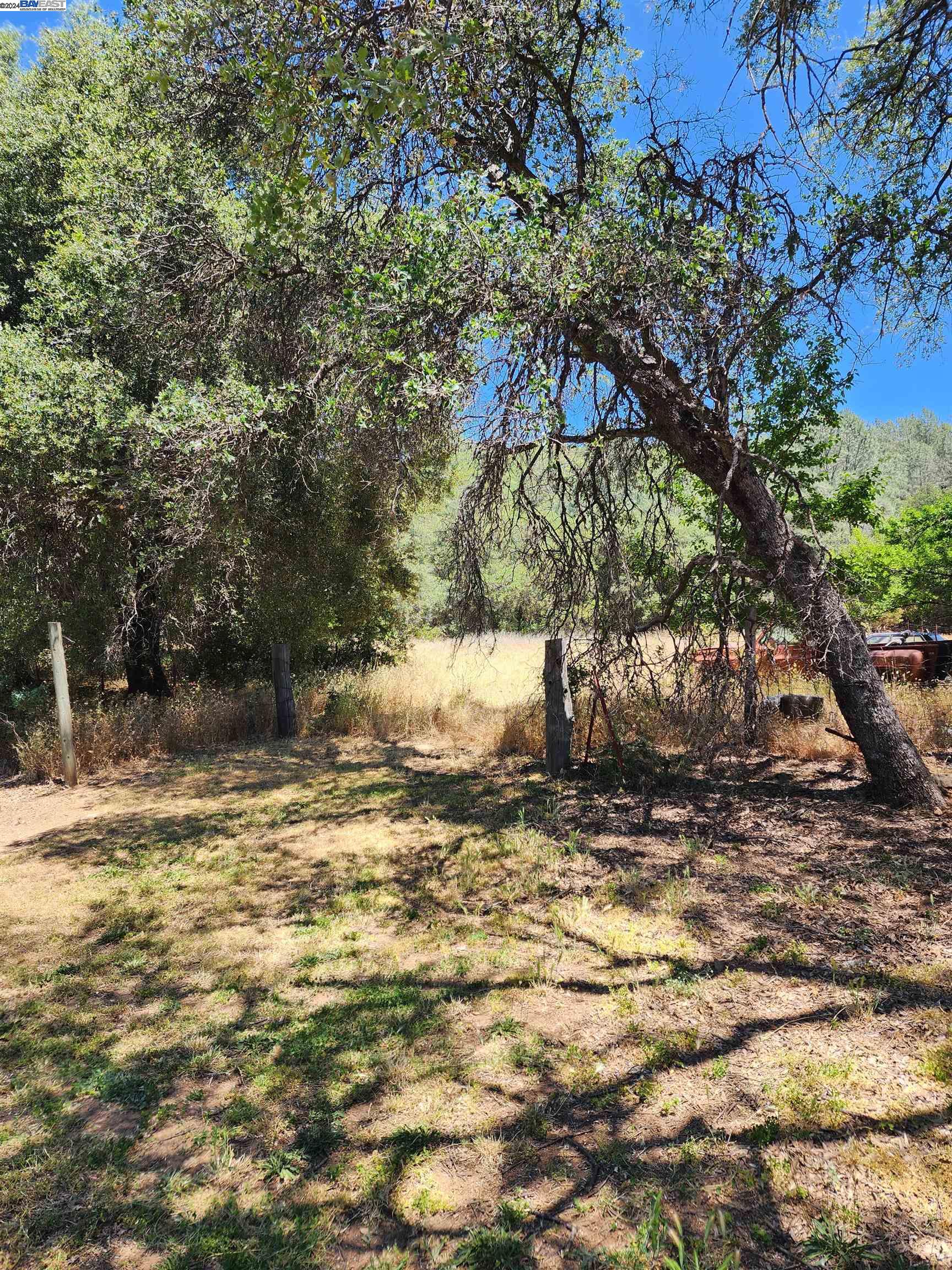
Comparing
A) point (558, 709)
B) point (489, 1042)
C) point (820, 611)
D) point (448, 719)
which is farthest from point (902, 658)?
point (489, 1042)

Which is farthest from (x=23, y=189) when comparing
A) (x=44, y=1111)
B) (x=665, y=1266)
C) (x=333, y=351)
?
(x=665, y=1266)

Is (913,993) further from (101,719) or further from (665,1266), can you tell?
(101,719)

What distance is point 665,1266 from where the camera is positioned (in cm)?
211

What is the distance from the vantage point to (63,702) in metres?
8.70

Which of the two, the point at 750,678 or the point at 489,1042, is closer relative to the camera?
the point at 489,1042

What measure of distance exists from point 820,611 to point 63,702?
8.48 metres

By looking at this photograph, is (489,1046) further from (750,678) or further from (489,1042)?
(750,678)

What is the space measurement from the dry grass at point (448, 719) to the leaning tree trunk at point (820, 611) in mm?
1047

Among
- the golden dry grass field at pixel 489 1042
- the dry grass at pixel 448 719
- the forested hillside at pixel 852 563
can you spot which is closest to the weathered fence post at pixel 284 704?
the dry grass at pixel 448 719

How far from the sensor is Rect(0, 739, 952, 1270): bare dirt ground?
2.35 metres

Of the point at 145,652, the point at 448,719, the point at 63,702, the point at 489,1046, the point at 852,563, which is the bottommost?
the point at 489,1046

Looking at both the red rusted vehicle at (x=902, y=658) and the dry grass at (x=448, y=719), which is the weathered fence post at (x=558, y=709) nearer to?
the dry grass at (x=448, y=719)

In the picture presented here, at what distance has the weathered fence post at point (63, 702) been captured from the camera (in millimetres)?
8617

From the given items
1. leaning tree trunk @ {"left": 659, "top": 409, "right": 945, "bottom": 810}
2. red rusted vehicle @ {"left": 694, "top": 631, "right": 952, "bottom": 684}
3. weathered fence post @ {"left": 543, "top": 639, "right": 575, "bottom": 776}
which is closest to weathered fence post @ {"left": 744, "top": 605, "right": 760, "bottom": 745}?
leaning tree trunk @ {"left": 659, "top": 409, "right": 945, "bottom": 810}
